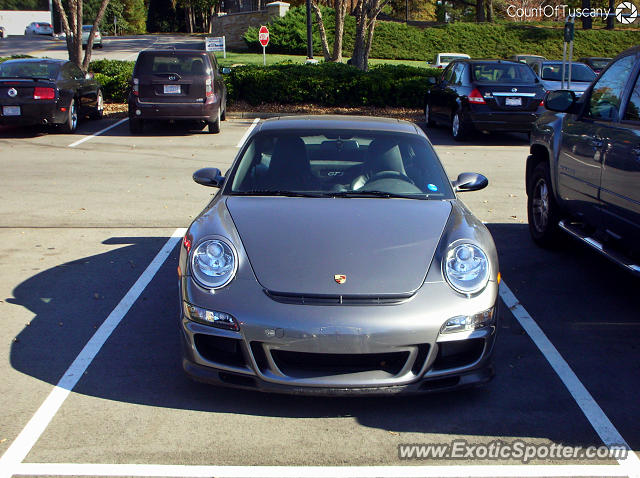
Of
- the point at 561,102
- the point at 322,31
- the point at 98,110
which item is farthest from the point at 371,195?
the point at 322,31

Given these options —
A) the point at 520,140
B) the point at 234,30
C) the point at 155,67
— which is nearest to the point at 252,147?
the point at 155,67

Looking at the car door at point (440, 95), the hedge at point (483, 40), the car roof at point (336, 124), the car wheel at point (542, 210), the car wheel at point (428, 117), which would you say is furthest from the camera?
the hedge at point (483, 40)

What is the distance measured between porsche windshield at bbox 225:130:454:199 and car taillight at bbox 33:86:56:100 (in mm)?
11272

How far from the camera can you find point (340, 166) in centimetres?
562

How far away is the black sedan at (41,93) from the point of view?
15.4 meters

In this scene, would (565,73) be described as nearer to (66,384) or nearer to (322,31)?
(322,31)

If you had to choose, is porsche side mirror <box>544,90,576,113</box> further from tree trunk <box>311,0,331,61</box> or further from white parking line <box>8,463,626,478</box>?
tree trunk <box>311,0,331,61</box>

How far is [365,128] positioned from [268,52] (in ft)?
137

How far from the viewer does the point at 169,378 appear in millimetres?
4652

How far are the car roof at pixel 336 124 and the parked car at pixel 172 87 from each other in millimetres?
10486

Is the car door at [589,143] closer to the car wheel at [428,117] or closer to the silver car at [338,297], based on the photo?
the silver car at [338,297]

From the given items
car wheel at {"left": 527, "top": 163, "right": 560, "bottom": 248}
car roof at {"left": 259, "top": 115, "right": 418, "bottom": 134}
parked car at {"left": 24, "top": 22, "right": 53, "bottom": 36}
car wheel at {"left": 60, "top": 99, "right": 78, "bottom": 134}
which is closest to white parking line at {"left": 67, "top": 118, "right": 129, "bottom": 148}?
car wheel at {"left": 60, "top": 99, "right": 78, "bottom": 134}

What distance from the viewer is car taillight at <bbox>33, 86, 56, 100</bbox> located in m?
15.5

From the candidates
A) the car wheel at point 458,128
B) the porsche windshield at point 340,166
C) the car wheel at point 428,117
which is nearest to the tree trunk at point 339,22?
the car wheel at point 428,117
